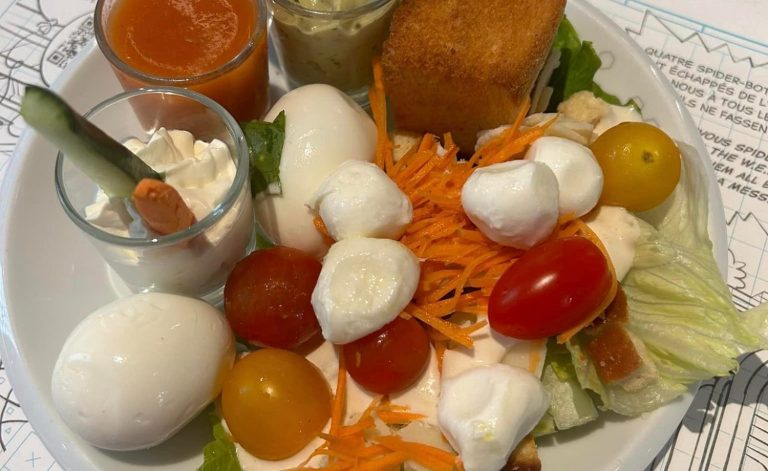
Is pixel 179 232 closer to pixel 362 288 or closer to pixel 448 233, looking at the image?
pixel 362 288

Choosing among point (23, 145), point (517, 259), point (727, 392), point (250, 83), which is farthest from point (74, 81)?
point (727, 392)

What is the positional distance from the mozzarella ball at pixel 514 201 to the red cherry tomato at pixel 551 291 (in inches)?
2.4

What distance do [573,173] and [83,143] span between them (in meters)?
0.94

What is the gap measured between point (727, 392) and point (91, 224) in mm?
1457

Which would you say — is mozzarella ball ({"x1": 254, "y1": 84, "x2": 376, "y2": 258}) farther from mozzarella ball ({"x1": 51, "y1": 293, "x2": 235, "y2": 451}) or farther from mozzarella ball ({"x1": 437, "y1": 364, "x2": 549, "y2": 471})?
mozzarella ball ({"x1": 437, "y1": 364, "x2": 549, "y2": 471})

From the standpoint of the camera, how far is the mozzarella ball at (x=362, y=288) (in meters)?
1.25

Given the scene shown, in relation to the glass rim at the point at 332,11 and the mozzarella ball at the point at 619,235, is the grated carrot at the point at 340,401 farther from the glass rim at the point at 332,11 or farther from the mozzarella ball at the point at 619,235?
the glass rim at the point at 332,11

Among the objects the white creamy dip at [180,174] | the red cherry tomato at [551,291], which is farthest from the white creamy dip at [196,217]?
the red cherry tomato at [551,291]

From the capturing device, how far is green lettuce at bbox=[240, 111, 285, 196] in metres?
1.46

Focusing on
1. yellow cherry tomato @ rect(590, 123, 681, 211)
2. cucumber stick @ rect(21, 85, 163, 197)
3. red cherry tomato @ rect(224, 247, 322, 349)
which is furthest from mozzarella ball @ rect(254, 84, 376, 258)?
yellow cherry tomato @ rect(590, 123, 681, 211)

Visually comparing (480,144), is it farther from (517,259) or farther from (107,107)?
(107,107)

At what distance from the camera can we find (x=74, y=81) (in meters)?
1.68

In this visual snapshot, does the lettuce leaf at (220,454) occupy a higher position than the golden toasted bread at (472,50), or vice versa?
the golden toasted bread at (472,50)

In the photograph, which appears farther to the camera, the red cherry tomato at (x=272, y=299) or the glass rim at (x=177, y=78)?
the glass rim at (x=177, y=78)
